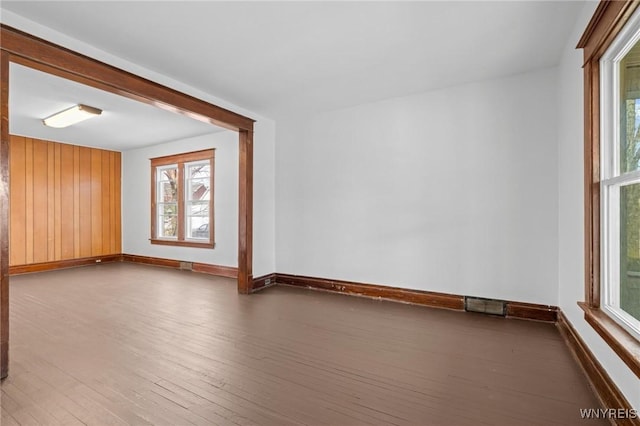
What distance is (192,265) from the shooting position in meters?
6.16

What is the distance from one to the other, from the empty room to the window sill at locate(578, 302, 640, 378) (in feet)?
0.06

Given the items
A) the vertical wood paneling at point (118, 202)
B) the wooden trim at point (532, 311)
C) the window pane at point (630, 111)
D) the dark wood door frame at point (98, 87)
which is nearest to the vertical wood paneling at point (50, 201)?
the vertical wood paneling at point (118, 202)

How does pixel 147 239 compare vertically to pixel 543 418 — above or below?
above

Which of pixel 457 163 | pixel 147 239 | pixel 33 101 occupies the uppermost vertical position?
pixel 33 101

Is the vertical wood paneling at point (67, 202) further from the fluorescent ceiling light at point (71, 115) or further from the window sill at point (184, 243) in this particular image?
the fluorescent ceiling light at point (71, 115)

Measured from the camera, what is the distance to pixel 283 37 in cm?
264

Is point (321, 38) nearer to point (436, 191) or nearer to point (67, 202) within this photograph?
point (436, 191)

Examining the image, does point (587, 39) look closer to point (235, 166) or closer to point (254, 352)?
point (254, 352)

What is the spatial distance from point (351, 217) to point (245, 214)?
5.07ft

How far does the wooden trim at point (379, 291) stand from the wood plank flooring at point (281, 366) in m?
0.16

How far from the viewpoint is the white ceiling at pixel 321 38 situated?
228 centimetres

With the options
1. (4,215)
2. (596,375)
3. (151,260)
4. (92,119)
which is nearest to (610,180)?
(596,375)

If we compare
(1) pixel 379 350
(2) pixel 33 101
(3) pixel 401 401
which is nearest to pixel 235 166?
(2) pixel 33 101

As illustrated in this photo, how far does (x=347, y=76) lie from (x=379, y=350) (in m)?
2.77
